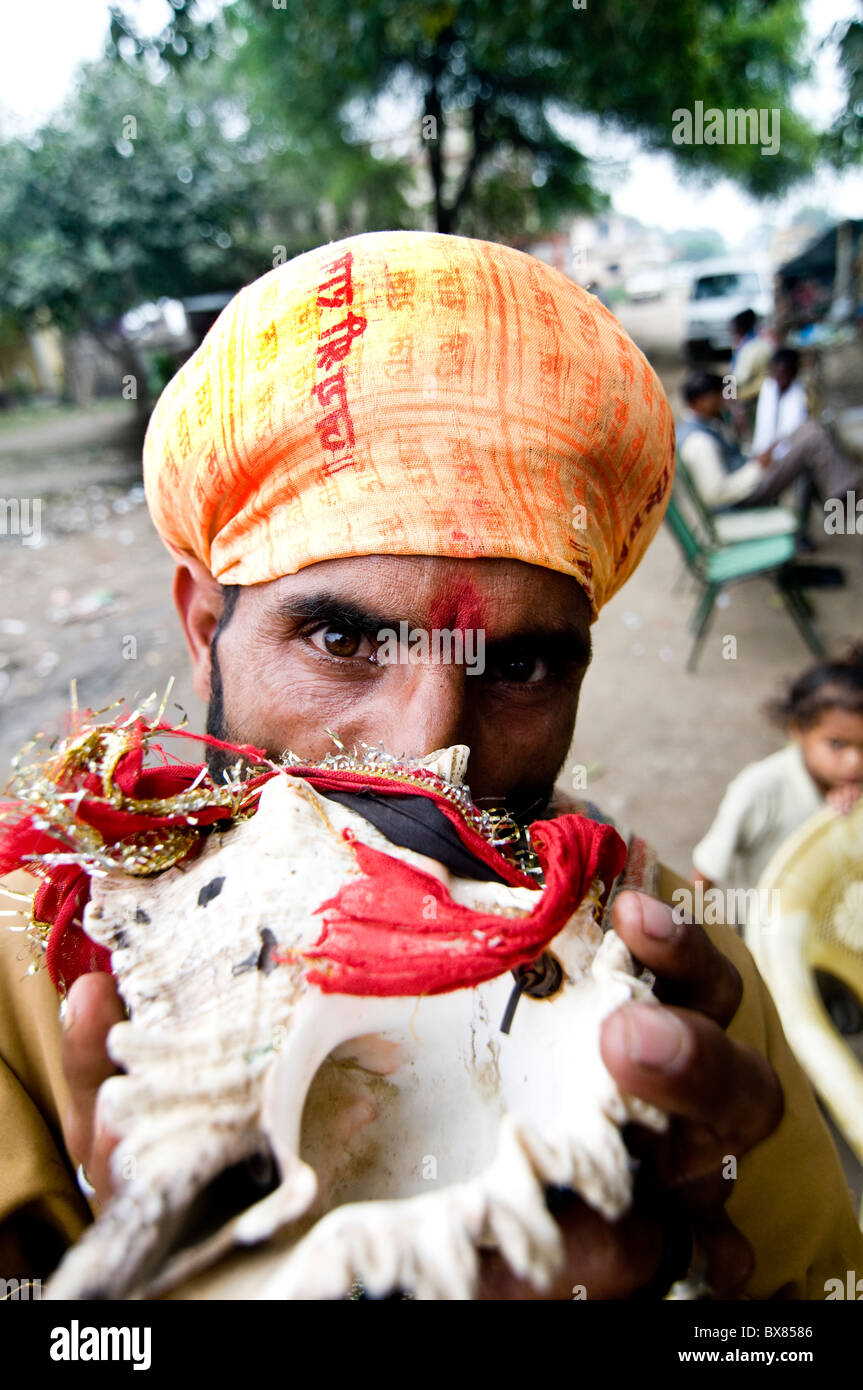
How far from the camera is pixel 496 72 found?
11734 mm

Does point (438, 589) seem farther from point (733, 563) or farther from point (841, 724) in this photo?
point (733, 563)

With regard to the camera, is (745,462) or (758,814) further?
(745,462)

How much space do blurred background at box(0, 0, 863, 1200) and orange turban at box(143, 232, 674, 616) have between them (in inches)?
31.7

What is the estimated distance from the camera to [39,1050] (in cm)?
125

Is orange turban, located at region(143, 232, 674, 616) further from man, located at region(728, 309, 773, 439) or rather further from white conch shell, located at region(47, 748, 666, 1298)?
man, located at region(728, 309, 773, 439)

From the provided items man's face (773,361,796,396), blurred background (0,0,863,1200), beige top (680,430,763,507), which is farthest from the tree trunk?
beige top (680,430,763,507)

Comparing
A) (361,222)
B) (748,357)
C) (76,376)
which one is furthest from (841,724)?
(76,376)

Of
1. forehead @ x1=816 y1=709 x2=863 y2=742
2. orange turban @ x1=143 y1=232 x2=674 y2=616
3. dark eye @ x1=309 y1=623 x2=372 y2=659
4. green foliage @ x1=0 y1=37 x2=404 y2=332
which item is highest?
green foliage @ x1=0 y1=37 x2=404 y2=332

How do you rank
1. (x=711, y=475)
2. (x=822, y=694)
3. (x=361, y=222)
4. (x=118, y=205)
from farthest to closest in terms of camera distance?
1. (x=361, y=222)
2. (x=118, y=205)
3. (x=711, y=475)
4. (x=822, y=694)

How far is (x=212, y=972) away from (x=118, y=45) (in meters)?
5.44

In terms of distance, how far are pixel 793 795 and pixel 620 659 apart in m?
3.61

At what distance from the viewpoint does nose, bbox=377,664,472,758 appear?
1210 mm
